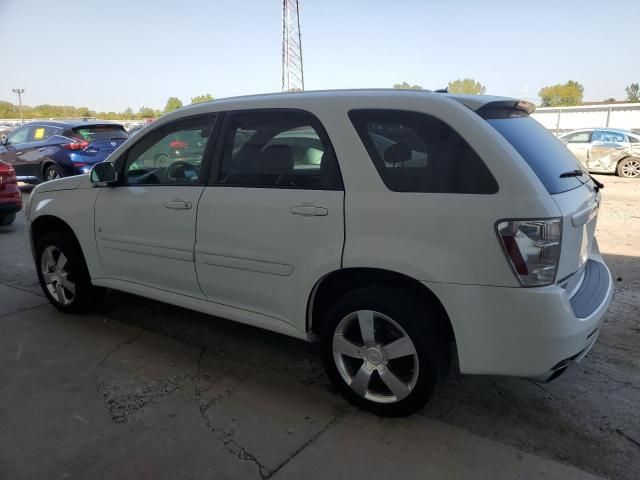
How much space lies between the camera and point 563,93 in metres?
96.8

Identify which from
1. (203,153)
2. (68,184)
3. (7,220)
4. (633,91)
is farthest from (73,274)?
(633,91)

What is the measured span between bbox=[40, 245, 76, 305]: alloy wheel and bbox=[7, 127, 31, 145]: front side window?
31.2 feet

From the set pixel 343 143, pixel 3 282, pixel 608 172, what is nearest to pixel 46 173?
pixel 3 282

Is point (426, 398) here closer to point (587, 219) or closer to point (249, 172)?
point (587, 219)

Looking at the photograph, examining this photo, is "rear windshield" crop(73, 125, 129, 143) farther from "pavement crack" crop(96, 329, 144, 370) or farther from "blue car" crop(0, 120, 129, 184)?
"pavement crack" crop(96, 329, 144, 370)

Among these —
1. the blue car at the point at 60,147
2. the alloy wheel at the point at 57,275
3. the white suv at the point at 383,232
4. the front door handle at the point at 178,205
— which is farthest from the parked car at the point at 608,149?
the alloy wheel at the point at 57,275

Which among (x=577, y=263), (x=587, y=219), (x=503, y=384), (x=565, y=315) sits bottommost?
(x=503, y=384)

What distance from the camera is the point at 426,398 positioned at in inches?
103

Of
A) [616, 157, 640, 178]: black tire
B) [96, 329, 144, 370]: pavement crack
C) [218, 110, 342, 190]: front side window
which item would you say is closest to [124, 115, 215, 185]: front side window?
[218, 110, 342, 190]: front side window

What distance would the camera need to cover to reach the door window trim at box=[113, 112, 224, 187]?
3264mm

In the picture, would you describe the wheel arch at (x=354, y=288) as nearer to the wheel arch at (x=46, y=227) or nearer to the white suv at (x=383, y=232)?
the white suv at (x=383, y=232)

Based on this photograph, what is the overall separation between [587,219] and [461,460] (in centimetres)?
138

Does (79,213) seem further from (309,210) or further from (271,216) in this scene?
(309,210)

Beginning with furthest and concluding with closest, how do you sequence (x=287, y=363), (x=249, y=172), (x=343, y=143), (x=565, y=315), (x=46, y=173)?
(x=46, y=173) < (x=287, y=363) < (x=249, y=172) < (x=343, y=143) < (x=565, y=315)
